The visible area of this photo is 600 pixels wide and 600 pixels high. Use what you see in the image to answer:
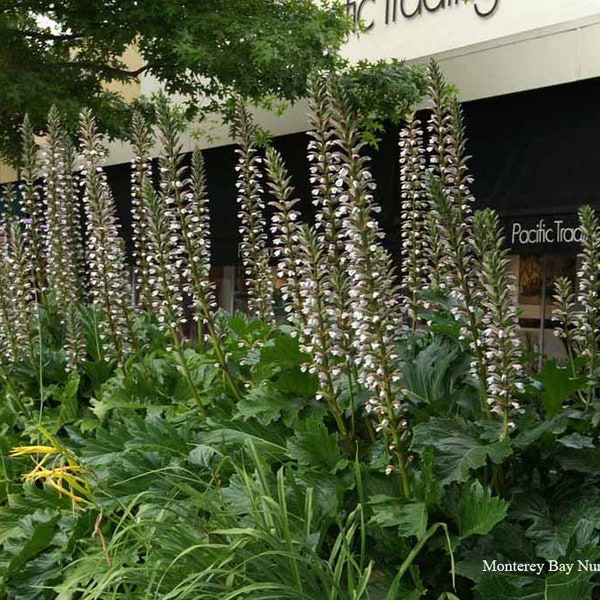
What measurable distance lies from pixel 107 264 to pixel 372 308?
2156 millimetres

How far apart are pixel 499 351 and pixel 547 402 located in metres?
0.34

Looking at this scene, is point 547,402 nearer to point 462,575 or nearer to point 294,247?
point 462,575

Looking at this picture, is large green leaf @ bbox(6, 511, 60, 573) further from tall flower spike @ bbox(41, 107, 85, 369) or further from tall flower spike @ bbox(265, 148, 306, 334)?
tall flower spike @ bbox(41, 107, 85, 369)

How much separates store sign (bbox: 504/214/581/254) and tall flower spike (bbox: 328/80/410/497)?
7445 mm

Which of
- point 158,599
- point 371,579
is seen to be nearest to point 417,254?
point 371,579

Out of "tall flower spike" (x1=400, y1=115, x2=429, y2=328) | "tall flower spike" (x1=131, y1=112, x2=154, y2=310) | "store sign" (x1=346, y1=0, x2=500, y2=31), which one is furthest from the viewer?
"store sign" (x1=346, y1=0, x2=500, y2=31)

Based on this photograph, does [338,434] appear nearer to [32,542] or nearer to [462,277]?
[462,277]

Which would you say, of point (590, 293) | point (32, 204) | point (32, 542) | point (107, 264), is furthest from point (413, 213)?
point (32, 204)

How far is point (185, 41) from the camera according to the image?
10.8 m

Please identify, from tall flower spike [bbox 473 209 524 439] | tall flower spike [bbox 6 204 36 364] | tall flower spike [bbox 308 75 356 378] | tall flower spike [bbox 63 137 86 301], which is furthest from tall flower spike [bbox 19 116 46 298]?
tall flower spike [bbox 473 209 524 439]

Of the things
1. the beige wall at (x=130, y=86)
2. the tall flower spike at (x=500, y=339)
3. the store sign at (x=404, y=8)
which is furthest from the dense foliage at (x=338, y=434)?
the beige wall at (x=130, y=86)

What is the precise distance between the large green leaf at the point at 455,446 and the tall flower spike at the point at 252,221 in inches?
68.0

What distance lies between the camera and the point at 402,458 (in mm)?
3363

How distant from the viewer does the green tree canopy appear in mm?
10773
